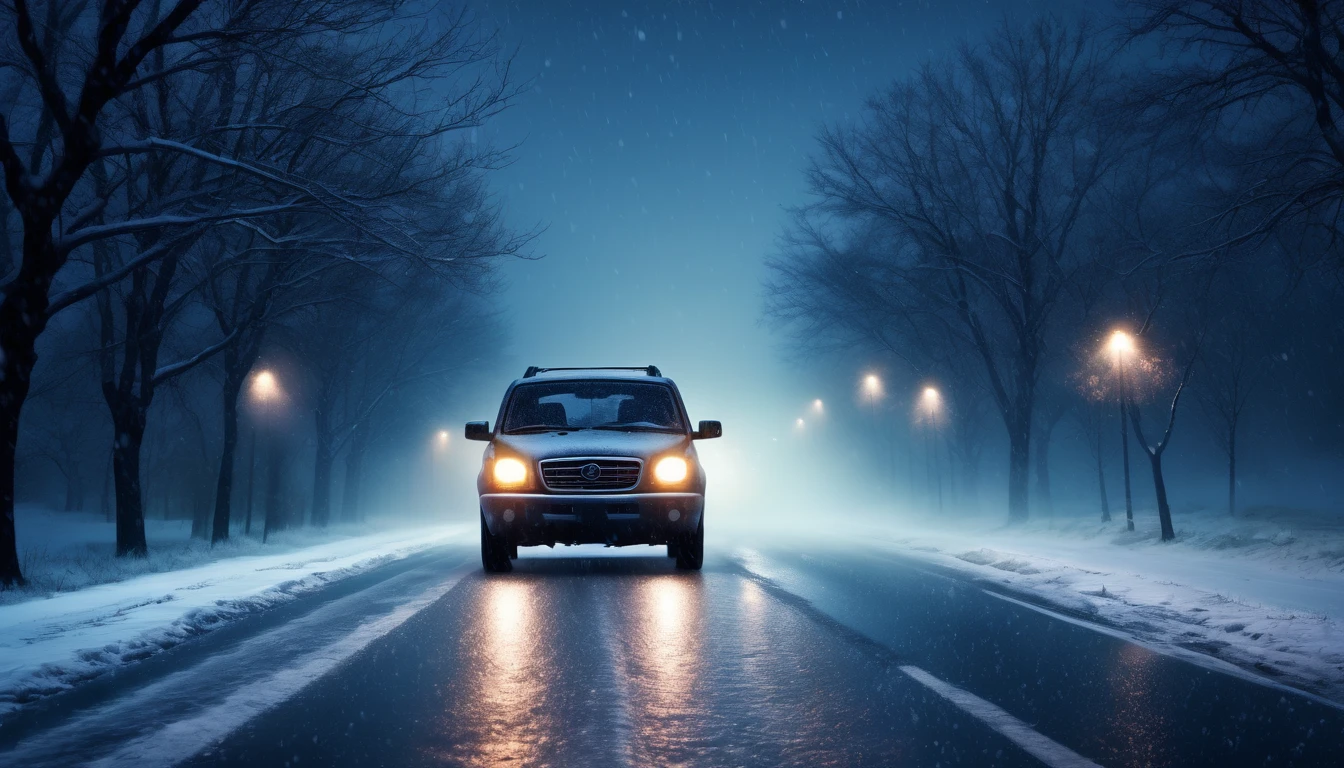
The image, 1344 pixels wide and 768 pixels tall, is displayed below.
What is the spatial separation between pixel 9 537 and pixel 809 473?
270 ft

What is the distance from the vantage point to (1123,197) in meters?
25.0

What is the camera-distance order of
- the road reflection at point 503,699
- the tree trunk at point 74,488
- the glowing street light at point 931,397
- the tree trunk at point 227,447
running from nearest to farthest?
the road reflection at point 503,699
the tree trunk at point 227,447
the glowing street light at point 931,397
the tree trunk at point 74,488

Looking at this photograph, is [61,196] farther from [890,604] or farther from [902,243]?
[902,243]

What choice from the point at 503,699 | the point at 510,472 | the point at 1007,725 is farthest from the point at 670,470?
the point at 1007,725

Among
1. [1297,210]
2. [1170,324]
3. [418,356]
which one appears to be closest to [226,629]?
[1297,210]

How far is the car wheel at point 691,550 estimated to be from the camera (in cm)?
1277

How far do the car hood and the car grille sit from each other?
8 centimetres

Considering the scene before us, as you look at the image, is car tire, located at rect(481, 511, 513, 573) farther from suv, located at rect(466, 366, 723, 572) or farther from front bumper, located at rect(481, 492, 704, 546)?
front bumper, located at rect(481, 492, 704, 546)

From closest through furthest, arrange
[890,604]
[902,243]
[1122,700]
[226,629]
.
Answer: [1122,700] → [226,629] → [890,604] → [902,243]

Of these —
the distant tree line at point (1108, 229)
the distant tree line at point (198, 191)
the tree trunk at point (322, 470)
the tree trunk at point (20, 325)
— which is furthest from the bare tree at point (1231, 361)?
the tree trunk at point (20, 325)

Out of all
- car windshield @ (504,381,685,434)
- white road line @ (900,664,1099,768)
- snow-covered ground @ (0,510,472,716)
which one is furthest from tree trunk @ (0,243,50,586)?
white road line @ (900,664,1099,768)

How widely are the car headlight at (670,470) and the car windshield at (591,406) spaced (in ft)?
2.78

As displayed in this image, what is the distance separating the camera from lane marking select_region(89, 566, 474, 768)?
4.82 meters

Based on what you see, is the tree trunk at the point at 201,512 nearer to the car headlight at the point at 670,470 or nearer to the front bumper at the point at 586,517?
the front bumper at the point at 586,517
